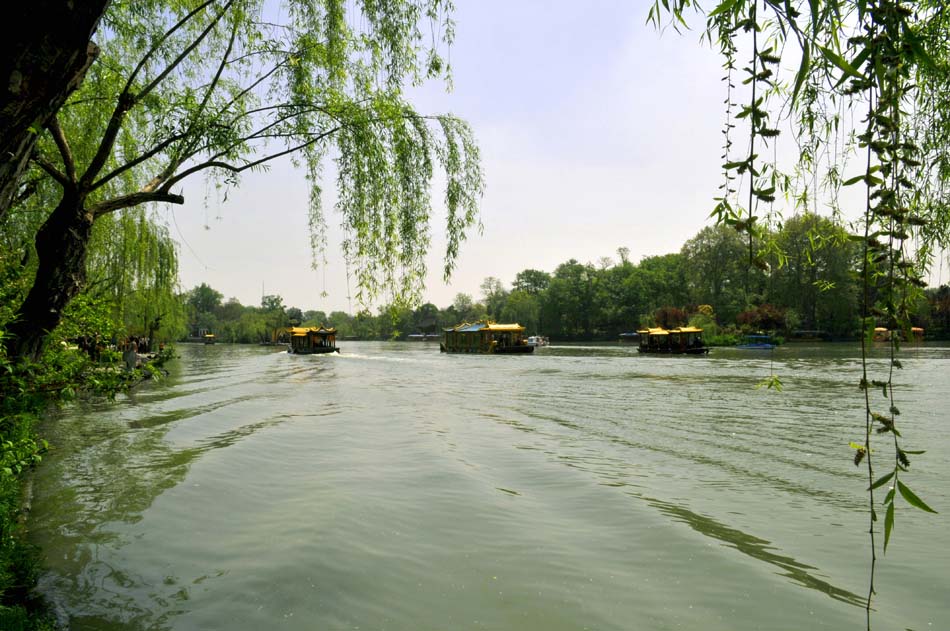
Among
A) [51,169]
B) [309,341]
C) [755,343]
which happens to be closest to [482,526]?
[51,169]

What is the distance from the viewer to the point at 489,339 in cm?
5747

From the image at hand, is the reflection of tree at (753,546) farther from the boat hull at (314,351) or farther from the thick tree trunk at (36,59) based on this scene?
the boat hull at (314,351)

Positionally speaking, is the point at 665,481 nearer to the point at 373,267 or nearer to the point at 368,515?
the point at 368,515

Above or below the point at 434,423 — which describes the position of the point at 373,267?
above

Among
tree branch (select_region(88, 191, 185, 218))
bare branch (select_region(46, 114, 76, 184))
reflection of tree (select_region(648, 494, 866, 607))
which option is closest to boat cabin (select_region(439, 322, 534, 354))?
reflection of tree (select_region(648, 494, 866, 607))

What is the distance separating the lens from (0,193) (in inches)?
118

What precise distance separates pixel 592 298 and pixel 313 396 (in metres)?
79.4

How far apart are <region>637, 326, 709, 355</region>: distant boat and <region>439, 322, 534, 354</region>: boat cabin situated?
10770 millimetres

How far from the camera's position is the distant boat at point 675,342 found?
48.4m

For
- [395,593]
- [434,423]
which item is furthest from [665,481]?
[434,423]

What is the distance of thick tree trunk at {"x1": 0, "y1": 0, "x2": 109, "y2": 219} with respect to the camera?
2.51 meters

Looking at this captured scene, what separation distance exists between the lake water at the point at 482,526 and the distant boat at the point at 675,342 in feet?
117

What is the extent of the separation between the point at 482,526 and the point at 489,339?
51.1 m

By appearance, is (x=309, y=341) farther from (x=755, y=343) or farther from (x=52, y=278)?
(x=52, y=278)
